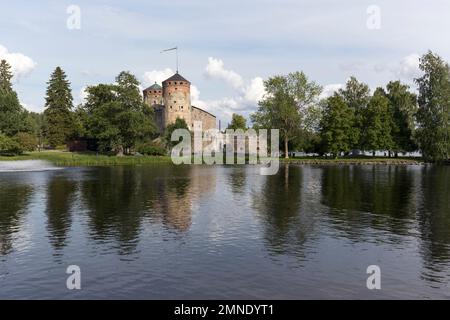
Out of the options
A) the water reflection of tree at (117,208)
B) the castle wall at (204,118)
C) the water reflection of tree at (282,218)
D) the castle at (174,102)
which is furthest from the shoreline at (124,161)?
the castle wall at (204,118)

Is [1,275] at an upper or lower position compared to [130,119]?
lower

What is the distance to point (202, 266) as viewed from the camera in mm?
16672

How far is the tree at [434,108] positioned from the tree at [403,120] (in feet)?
18.8

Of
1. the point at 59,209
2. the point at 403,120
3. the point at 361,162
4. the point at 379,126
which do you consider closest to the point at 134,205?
the point at 59,209

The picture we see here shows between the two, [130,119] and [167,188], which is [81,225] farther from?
[130,119]

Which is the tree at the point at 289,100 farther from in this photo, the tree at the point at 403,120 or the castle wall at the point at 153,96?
the castle wall at the point at 153,96

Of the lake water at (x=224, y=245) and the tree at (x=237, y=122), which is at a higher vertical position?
the tree at (x=237, y=122)

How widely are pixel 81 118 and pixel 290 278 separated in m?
112

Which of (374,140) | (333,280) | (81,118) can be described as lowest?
(333,280)

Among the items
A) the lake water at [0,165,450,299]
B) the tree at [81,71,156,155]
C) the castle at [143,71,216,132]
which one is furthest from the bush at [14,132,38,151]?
the lake water at [0,165,450,299]

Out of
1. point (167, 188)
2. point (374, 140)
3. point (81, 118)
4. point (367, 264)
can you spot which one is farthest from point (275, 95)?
point (367, 264)

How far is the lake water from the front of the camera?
47.3ft

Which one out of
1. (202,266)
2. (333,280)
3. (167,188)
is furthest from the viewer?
(167,188)

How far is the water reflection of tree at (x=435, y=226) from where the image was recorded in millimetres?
17750
